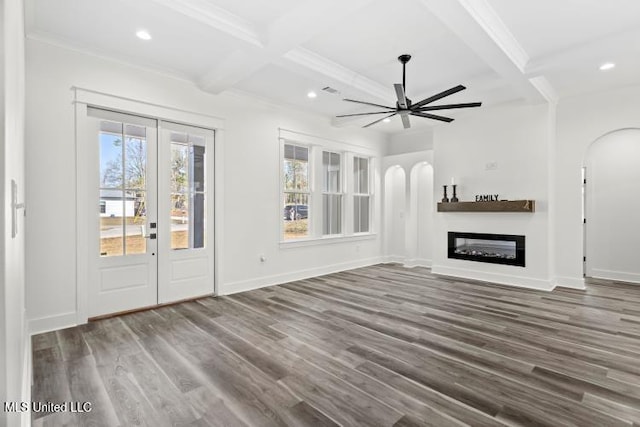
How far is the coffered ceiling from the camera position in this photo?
2937mm

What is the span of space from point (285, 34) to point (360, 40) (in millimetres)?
902

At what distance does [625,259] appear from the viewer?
18.5ft

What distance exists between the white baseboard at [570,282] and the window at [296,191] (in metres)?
4.16

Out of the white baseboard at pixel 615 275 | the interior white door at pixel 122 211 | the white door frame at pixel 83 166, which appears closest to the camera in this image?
the white door frame at pixel 83 166

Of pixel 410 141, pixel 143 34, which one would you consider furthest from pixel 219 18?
pixel 410 141

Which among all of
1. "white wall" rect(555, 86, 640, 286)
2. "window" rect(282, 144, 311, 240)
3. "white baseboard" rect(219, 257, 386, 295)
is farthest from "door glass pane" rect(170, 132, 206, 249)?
"white wall" rect(555, 86, 640, 286)

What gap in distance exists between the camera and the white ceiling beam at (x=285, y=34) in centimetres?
276

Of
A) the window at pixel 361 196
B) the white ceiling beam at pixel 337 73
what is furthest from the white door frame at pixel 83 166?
the window at pixel 361 196

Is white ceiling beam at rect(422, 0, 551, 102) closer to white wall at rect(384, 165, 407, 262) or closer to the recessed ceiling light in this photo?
the recessed ceiling light

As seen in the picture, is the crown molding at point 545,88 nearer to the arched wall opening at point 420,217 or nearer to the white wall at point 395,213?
the arched wall opening at point 420,217

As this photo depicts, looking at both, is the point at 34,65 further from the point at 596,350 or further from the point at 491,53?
the point at 596,350

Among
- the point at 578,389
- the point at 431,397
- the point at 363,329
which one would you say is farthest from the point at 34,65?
the point at 578,389

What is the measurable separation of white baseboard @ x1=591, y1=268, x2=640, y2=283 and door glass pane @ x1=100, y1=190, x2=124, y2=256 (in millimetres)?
7569

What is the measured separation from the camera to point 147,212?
4.12 m
